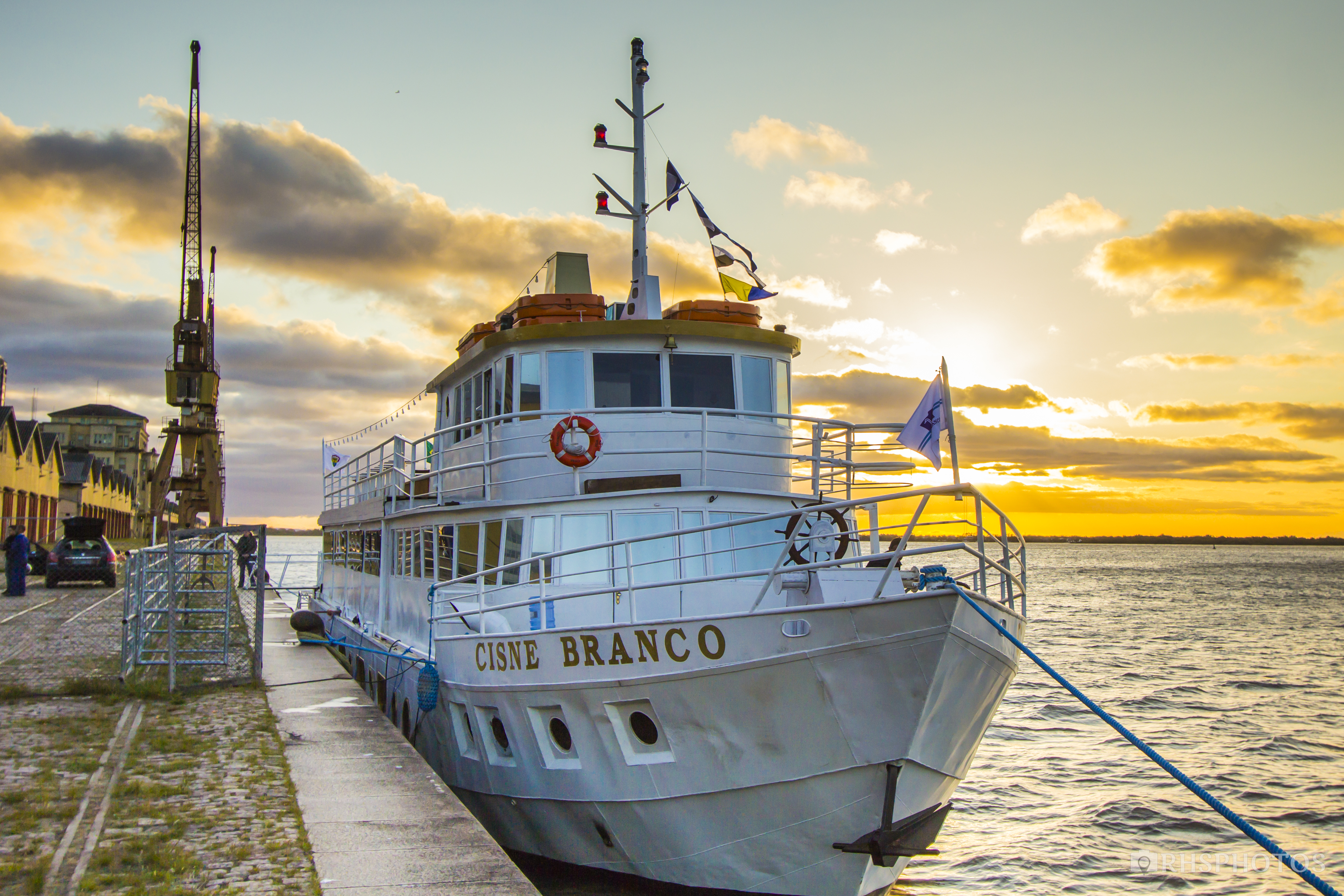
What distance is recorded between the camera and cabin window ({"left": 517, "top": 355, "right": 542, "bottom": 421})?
11.2 m

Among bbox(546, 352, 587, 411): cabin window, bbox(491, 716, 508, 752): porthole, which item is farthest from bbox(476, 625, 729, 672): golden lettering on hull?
bbox(546, 352, 587, 411): cabin window

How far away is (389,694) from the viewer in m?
13.5

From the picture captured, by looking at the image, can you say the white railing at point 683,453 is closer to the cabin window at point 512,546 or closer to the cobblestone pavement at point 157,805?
the cabin window at point 512,546

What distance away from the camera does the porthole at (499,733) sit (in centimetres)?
969

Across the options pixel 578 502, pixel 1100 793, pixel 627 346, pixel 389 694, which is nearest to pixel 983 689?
pixel 578 502

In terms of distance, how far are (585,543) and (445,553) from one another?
283 centimetres

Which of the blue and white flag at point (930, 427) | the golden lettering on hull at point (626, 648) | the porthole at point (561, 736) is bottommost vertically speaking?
the porthole at point (561, 736)

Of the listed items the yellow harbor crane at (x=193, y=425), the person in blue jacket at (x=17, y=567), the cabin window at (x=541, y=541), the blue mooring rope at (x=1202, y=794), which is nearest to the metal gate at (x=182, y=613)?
the cabin window at (x=541, y=541)

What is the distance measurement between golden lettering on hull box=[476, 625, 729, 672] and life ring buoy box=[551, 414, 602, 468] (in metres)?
2.05

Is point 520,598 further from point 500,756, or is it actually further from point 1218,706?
point 1218,706

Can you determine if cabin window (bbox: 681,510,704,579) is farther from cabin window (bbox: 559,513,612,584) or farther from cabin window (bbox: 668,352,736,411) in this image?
cabin window (bbox: 668,352,736,411)

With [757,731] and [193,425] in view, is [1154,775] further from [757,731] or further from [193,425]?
[193,425]

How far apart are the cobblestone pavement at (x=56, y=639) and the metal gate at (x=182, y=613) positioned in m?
0.64

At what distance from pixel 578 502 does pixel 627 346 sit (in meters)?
2.13
